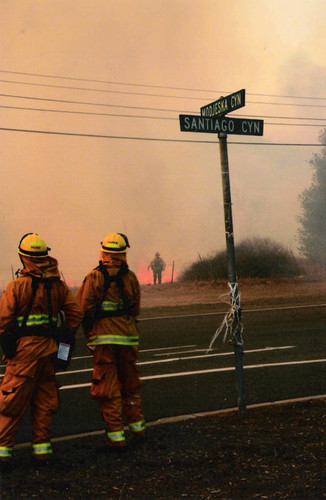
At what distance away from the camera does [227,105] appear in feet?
23.5

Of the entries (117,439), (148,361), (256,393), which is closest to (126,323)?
(117,439)

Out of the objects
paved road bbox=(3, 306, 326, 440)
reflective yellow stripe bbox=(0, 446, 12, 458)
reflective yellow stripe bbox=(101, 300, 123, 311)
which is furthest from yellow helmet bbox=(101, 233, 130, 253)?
paved road bbox=(3, 306, 326, 440)

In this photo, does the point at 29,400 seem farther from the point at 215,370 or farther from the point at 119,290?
the point at 215,370

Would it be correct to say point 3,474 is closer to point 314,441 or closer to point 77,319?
point 77,319

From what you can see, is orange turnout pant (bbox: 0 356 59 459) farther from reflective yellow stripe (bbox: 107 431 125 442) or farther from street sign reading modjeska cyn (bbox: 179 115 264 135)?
street sign reading modjeska cyn (bbox: 179 115 264 135)

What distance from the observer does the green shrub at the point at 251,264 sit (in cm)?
3569

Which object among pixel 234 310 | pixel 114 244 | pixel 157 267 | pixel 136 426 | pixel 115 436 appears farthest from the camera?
pixel 157 267

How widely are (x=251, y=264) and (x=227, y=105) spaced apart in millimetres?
29767

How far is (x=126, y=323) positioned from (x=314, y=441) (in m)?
1.83

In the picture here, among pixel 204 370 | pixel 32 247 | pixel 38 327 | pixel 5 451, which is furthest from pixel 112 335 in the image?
pixel 204 370

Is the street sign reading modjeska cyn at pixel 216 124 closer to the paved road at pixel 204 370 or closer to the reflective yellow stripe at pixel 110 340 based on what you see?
the reflective yellow stripe at pixel 110 340

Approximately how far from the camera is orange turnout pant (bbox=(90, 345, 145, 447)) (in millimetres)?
6152

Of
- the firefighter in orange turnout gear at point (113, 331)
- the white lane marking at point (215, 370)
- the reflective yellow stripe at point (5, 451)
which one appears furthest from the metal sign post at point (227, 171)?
the white lane marking at point (215, 370)

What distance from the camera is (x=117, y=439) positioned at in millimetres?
6074
